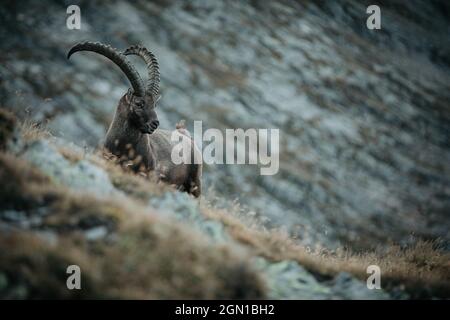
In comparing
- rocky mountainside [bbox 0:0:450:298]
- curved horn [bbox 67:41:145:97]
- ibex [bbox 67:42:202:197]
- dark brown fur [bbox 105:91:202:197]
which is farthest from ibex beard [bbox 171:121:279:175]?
curved horn [bbox 67:41:145:97]

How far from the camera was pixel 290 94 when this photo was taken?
239 ft

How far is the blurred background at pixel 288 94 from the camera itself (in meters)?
55.0

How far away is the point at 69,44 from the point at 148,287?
64.1 m

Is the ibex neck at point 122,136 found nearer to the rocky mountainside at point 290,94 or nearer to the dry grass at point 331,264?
the dry grass at point 331,264

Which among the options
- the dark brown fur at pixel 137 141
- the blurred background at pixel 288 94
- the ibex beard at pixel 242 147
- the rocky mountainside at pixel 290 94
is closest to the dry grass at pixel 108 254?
the dark brown fur at pixel 137 141

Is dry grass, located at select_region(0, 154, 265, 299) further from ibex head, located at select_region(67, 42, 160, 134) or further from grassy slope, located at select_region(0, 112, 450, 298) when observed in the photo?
ibex head, located at select_region(67, 42, 160, 134)

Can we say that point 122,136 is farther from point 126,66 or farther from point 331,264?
point 331,264

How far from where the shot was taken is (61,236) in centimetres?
762

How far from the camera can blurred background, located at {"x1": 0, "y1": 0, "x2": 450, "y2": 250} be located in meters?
55.0

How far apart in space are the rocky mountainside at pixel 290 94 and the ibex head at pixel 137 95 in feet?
91.0

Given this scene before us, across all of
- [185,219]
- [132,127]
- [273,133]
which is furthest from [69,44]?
[185,219]

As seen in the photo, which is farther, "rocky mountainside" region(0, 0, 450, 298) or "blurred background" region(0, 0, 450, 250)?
"blurred background" region(0, 0, 450, 250)

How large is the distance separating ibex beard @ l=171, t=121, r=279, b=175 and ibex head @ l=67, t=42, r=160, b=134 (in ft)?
125
